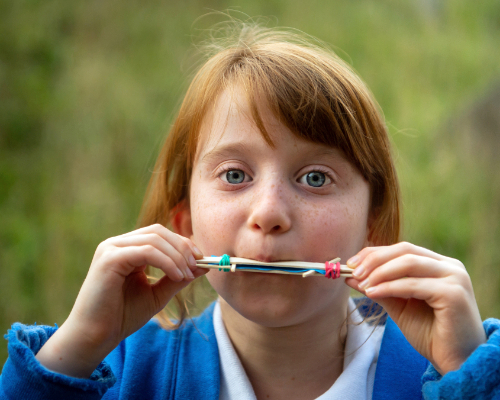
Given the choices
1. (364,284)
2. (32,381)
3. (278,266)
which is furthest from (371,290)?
(32,381)

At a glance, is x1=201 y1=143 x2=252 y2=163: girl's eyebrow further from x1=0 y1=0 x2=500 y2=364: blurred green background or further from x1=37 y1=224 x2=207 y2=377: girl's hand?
x1=0 y1=0 x2=500 y2=364: blurred green background

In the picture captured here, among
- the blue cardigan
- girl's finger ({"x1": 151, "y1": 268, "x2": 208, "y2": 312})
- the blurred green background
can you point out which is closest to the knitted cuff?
the blue cardigan

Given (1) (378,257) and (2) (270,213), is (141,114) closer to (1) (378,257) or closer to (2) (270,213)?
(2) (270,213)

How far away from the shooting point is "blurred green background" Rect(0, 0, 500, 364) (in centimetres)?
208

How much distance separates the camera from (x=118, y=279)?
96cm

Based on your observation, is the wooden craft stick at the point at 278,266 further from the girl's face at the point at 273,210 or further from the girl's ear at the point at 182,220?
Result: the girl's ear at the point at 182,220

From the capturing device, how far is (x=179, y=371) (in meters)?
1.14

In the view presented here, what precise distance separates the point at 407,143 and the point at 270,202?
5.15 feet

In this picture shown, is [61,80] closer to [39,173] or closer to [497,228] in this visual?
[39,173]

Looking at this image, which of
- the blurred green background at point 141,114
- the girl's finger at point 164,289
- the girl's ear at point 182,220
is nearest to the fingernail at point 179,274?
Result: the girl's finger at point 164,289

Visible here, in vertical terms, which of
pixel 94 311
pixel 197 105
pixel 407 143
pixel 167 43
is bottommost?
pixel 94 311

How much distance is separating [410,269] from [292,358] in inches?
Result: 15.9

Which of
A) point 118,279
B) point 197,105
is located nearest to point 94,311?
point 118,279

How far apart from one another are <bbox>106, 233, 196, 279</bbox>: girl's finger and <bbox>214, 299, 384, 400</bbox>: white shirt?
315mm
